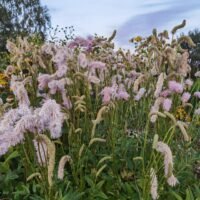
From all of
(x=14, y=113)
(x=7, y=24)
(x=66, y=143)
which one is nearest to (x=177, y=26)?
(x=66, y=143)

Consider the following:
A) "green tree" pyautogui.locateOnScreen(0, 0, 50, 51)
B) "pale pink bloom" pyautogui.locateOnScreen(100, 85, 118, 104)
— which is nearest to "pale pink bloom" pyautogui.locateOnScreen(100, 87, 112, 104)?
"pale pink bloom" pyautogui.locateOnScreen(100, 85, 118, 104)

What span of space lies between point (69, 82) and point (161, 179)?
2.52 ft

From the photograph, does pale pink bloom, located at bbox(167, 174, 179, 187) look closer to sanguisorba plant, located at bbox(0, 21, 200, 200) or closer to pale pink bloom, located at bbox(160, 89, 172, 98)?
sanguisorba plant, located at bbox(0, 21, 200, 200)

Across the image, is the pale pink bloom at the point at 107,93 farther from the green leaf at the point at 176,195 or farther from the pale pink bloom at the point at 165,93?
the green leaf at the point at 176,195

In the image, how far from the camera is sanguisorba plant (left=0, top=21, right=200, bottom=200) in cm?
239

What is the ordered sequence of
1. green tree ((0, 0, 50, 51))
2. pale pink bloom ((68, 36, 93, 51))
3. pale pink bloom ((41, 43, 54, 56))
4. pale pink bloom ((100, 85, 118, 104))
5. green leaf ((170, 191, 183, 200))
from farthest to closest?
1. green tree ((0, 0, 50, 51))
2. pale pink bloom ((68, 36, 93, 51))
3. pale pink bloom ((41, 43, 54, 56))
4. pale pink bloom ((100, 85, 118, 104))
5. green leaf ((170, 191, 183, 200))

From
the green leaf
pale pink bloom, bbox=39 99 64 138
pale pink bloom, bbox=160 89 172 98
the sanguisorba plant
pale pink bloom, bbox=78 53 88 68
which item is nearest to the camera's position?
pale pink bloom, bbox=39 99 64 138

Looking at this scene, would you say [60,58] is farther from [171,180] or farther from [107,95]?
[171,180]

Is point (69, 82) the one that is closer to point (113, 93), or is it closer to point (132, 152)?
point (113, 93)

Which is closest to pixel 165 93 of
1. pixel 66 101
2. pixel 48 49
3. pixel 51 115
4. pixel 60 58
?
pixel 66 101

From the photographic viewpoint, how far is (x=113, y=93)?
319 centimetres

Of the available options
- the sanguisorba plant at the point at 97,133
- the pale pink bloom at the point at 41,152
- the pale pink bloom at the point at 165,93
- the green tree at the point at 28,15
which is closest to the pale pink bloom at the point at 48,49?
the sanguisorba plant at the point at 97,133

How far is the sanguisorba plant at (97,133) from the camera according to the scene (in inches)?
94.0

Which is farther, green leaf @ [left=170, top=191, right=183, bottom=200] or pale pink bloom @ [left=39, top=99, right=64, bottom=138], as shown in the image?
green leaf @ [left=170, top=191, right=183, bottom=200]
